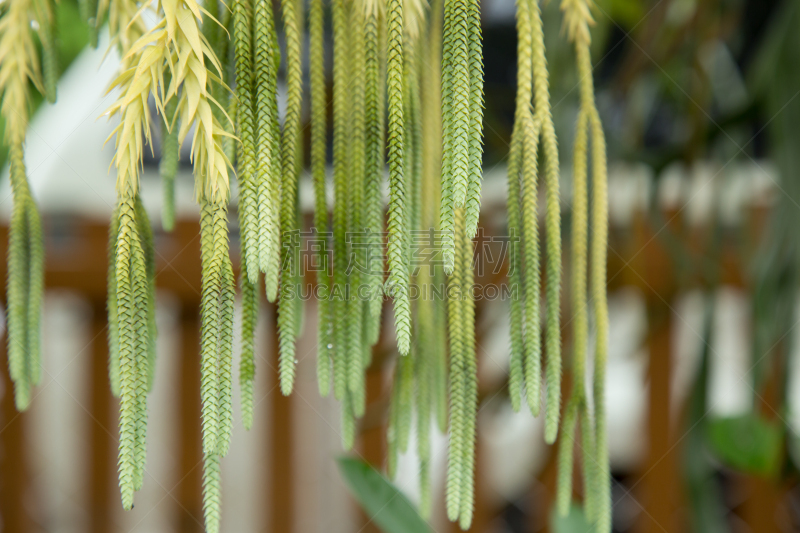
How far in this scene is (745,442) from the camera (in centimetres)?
61

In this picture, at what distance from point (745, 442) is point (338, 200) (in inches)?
22.2

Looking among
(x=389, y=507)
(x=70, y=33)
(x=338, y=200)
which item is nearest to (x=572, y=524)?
(x=389, y=507)

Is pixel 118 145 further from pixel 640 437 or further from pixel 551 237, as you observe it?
pixel 640 437

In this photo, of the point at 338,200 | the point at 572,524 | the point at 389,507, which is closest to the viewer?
the point at 338,200

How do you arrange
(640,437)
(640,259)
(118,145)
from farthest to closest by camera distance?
(640,437)
(640,259)
(118,145)

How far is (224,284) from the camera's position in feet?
0.76

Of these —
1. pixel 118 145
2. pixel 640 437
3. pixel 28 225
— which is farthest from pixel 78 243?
pixel 640 437

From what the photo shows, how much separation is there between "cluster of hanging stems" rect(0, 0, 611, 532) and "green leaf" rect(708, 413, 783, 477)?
369 mm

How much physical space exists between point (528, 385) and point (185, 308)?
69cm

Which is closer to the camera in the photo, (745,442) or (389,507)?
(389,507)

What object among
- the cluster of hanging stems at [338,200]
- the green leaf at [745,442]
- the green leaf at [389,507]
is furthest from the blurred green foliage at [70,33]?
the green leaf at [745,442]

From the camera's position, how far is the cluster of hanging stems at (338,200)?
0.22 m

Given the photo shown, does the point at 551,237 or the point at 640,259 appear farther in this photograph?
the point at 640,259

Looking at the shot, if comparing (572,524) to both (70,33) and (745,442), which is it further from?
(70,33)
